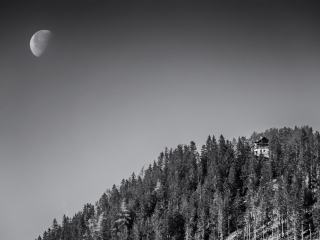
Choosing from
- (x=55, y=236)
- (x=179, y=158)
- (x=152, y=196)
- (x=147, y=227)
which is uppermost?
(x=179, y=158)

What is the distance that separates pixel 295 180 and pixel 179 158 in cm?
5445

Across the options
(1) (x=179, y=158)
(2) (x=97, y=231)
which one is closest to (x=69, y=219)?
(2) (x=97, y=231)

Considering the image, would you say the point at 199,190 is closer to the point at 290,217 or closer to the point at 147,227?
the point at 147,227

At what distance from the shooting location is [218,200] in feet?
298

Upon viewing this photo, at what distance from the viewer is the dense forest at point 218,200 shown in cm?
8150

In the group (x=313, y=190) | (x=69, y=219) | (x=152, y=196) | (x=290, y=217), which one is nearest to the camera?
(x=290, y=217)

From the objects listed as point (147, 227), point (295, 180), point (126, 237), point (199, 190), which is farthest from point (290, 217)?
point (126, 237)

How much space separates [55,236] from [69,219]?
15495mm

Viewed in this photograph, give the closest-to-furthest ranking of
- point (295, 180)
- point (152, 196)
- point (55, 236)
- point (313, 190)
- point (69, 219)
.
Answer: point (295, 180) < point (313, 190) < point (152, 196) < point (55, 236) < point (69, 219)

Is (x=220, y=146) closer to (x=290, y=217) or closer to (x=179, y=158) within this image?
(x=179, y=158)

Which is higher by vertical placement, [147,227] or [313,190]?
[313,190]

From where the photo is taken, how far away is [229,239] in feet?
273

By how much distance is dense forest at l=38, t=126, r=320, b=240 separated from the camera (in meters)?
81.5

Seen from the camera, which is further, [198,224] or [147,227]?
[147,227]
